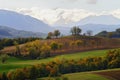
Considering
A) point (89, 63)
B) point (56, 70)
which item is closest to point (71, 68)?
point (89, 63)

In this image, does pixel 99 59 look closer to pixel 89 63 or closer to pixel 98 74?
pixel 89 63

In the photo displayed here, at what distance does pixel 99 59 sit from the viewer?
147 meters

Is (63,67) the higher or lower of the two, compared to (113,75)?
higher

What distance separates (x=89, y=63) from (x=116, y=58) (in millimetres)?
12283

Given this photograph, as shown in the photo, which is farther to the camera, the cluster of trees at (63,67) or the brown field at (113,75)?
the cluster of trees at (63,67)

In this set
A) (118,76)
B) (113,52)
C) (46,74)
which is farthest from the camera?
(113,52)

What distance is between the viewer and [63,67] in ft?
445

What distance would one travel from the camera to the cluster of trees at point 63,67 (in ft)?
389

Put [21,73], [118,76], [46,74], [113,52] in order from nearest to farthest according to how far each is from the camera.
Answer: [118,76]
[21,73]
[46,74]
[113,52]

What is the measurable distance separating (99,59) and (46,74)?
29.5 metres

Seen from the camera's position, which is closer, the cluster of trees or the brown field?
the brown field

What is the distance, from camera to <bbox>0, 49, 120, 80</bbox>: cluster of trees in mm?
118625

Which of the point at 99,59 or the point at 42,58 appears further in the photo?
the point at 42,58

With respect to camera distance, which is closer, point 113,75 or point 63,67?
point 113,75
